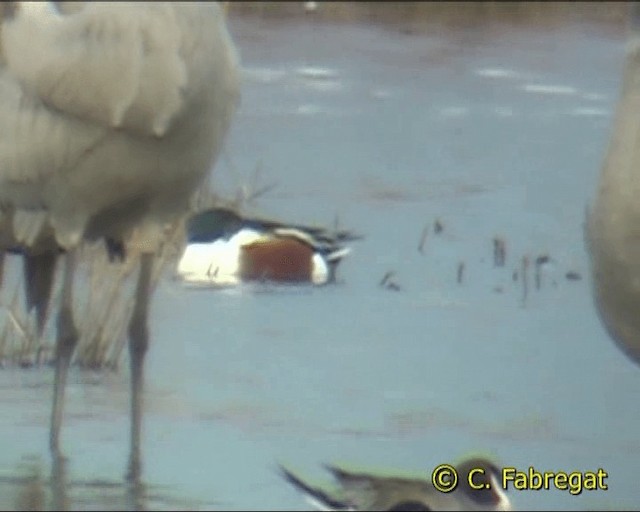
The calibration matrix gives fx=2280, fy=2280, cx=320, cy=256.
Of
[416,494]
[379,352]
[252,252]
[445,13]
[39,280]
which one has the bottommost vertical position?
[445,13]

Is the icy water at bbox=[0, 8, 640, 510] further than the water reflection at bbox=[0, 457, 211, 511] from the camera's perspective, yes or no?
Yes

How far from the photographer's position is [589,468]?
23.3 ft

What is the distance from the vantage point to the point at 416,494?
6.36m

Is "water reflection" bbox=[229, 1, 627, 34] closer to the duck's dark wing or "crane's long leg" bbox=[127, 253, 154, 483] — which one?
"crane's long leg" bbox=[127, 253, 154, 483]

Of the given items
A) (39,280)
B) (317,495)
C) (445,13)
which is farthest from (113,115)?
(445,13)

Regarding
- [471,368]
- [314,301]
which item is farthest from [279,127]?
[471,368]

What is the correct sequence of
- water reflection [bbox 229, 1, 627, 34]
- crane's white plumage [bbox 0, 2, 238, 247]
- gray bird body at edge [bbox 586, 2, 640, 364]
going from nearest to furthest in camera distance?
gray bird body at edge [bbox 586, 2, 640, 364] → crane's white plumage [bbox 0, 2, 238, 247] → water reflection [bbox 229, 1, 627, 34]

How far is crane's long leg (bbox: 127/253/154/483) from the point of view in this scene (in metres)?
7.05

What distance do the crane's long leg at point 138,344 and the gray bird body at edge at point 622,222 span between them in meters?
1.63

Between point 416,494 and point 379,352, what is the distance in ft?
8.14

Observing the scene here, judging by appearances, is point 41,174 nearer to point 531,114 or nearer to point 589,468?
point 589,468

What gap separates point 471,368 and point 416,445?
1301 mm

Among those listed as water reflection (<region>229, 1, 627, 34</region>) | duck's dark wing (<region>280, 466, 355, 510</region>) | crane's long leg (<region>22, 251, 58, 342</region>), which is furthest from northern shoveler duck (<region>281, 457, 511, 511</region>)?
water reflection (<region>229, 1, 627, 34</region>)

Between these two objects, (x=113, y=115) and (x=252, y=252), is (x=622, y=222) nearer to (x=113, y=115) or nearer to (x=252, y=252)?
(x=113, y=115)
